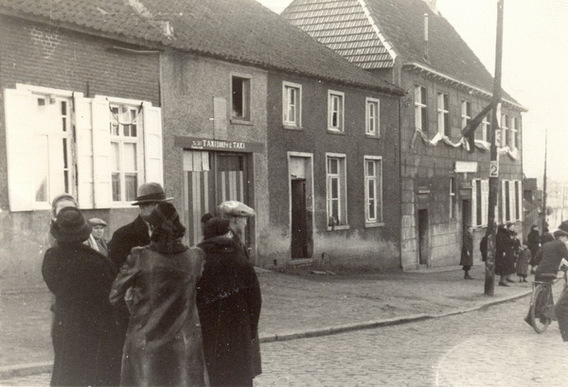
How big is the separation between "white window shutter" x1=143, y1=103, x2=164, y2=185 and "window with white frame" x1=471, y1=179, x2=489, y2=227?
22.0 m

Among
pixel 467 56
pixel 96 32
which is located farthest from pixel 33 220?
pixel 467 56

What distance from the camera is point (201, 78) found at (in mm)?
20406

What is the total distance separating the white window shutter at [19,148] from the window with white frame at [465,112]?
25316mm

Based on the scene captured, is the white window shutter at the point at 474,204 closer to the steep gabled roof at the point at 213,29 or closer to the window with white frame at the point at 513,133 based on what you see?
the window with white frame at the point at 513,133

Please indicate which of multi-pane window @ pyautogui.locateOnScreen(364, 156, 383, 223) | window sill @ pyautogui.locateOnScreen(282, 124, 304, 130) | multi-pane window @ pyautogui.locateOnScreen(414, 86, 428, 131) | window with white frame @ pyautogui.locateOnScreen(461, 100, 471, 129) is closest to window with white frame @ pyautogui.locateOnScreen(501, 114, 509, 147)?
window with white frame @ pyautogui.locateOnScreen(461, 100, 471, 129)

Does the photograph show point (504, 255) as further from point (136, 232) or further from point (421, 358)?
point (136, 232)

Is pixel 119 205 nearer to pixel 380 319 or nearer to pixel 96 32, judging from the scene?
pixel 96 32

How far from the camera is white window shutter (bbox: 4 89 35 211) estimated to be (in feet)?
48.8

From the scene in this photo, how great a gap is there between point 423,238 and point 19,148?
20561mm

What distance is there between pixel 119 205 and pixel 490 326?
289 inches

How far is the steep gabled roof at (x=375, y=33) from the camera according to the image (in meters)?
31.4

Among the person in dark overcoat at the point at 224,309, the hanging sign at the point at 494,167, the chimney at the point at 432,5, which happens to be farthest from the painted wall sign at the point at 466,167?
the person in dark overcoat at the point at 224,309

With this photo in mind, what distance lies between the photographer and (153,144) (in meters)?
18.5

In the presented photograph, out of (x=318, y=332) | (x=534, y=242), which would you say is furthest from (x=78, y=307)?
(x=534, y=242)
